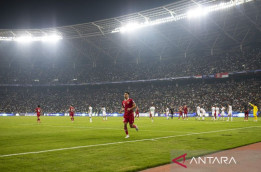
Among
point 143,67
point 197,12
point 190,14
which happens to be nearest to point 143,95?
point 143,67

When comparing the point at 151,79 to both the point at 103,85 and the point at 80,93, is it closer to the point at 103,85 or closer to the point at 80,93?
the point at 103,85

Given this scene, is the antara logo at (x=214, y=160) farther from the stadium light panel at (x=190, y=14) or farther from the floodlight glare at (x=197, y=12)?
the floodlight glare at (x=197, y=12)

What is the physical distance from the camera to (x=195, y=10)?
2063 inches

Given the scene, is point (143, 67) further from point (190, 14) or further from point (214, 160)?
point (214, 160)

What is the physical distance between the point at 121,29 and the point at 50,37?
2431cm

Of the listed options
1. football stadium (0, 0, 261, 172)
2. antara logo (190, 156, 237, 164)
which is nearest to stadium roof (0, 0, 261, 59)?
football stadium (0, 0, 261, 172)

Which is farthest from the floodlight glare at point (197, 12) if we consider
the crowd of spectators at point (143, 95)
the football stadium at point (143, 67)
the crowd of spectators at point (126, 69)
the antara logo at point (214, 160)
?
→ the antara logo at point (214, 160)

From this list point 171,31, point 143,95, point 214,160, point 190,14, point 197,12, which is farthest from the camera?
point 143,95

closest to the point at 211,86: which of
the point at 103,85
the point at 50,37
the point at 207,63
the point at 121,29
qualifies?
the point at 207,63

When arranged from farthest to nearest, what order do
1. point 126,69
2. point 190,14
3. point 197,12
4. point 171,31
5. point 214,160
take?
point 126,69, point 171,31, point 190,14, point 197,12, point 214,160

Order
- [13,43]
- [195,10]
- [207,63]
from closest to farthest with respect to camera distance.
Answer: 1. [195,10]
2. [207,63]
3. [13,43]

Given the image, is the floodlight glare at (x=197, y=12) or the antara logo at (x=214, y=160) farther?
the floodlight glare at (x=197, y=12)

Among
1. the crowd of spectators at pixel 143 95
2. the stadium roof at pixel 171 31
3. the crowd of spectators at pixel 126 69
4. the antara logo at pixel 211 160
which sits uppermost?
the stadium roof at pixel 171 31

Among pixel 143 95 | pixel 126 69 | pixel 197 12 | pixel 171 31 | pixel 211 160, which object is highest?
pixel 197 12
